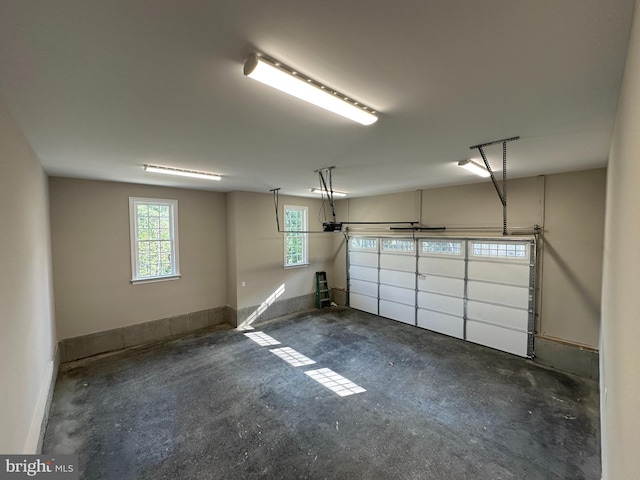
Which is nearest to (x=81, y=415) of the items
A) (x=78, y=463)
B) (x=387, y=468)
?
(x=78, y=463)

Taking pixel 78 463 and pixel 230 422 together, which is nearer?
pixel 78 463

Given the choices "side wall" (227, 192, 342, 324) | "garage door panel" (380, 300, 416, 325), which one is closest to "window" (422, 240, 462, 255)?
"garage door panel" (380, 300, 416, 325)

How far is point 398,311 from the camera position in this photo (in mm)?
6887

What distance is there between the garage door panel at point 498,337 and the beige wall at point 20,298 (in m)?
6.49

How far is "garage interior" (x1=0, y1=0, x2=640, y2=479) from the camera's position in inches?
51.4

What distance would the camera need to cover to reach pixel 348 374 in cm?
432

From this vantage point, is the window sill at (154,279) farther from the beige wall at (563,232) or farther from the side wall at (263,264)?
the beige wall at (563,232)

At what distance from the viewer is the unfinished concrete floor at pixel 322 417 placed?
2.63 meters

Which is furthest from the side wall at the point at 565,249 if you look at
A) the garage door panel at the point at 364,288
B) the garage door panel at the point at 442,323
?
the garage door panel at the point at 364,288

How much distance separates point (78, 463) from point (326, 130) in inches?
159

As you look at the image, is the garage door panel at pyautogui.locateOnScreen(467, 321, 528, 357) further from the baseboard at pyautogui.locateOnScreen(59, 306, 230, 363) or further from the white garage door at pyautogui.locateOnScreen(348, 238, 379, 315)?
the baseboard at pyautogui.locateOnScreen(59, 306, 230, 363)

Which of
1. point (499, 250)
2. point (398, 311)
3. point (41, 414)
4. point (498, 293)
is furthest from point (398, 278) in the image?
point (41, 414)

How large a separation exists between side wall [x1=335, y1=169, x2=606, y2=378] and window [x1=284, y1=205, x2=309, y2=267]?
4.47 m

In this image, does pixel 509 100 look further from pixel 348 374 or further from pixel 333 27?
pixel 348 374
